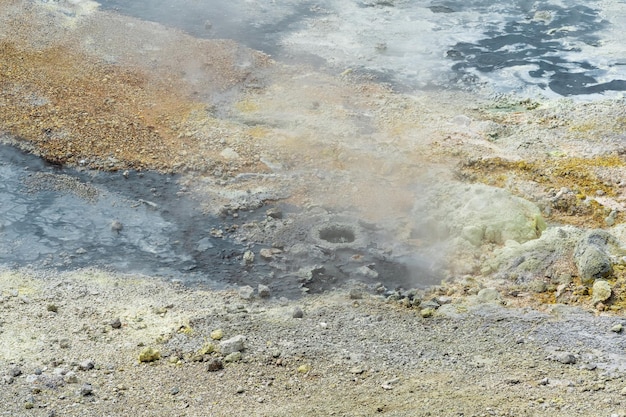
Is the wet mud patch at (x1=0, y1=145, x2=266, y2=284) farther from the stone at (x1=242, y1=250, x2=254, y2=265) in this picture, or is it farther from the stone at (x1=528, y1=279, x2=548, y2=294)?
the stone at (x1=528, y1=279, x2=548, y2=294)

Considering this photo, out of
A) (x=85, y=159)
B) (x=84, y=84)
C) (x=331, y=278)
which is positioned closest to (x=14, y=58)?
(x=84, y=84)

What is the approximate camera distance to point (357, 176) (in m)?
10.6

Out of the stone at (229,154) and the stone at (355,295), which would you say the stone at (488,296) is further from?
the stone at (229,154)

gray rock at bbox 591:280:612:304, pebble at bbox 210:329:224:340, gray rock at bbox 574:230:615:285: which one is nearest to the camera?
pebble at bbox 210:329:224:340

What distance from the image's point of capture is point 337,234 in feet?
31.2

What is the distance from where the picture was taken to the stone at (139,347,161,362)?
21.7 ft

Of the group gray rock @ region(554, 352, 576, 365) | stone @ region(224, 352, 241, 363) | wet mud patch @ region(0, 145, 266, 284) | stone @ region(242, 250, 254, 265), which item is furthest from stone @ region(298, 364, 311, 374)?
stone @ region(242, 250, 254, 265)

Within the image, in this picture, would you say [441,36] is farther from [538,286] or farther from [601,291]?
[601,291]

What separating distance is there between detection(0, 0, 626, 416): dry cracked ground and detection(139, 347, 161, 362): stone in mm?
82

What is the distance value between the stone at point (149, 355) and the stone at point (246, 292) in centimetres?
158

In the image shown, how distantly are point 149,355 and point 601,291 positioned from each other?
4644mm

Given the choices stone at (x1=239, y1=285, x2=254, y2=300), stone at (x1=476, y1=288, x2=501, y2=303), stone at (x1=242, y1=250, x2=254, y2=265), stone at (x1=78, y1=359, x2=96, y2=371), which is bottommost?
stone at (x1=242, y1=250, x2=254, y2=265)

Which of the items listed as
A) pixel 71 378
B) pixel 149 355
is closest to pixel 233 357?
pixel 149 355

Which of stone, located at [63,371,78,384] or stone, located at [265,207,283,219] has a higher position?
stone, located at [63,371,78,384]
